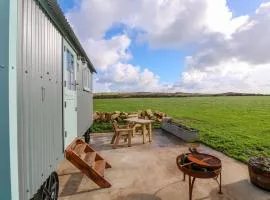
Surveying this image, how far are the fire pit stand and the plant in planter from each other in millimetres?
1261

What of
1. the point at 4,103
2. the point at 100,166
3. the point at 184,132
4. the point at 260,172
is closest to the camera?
the point at 4,103

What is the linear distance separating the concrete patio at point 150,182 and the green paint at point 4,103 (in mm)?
3058

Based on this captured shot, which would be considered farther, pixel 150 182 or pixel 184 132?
pixel 184 132

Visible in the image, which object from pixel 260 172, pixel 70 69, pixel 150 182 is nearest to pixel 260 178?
pixel 260 172

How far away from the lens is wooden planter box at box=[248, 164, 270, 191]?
18.9 ft

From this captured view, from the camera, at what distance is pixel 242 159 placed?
27.1ft

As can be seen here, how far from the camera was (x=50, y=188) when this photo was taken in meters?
4.85

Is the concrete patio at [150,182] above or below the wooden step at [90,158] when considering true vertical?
below

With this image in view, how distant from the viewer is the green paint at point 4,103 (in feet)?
8.63

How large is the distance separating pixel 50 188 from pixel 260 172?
180 inches

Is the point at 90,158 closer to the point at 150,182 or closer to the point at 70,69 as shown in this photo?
the point at 150,182

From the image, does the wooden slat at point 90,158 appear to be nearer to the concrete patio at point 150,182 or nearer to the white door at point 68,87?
the concrete patio at point 150,182

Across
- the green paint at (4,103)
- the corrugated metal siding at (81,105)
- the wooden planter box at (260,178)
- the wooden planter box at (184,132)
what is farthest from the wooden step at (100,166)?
the wooden planter box at (184,132)

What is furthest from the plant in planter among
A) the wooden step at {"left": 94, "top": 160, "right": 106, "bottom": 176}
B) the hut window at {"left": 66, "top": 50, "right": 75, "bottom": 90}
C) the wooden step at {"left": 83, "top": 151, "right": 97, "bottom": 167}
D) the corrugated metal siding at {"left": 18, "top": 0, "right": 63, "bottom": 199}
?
the hut window at {"left": 66, "top": 50, "right": 75, "bottom": 90}
